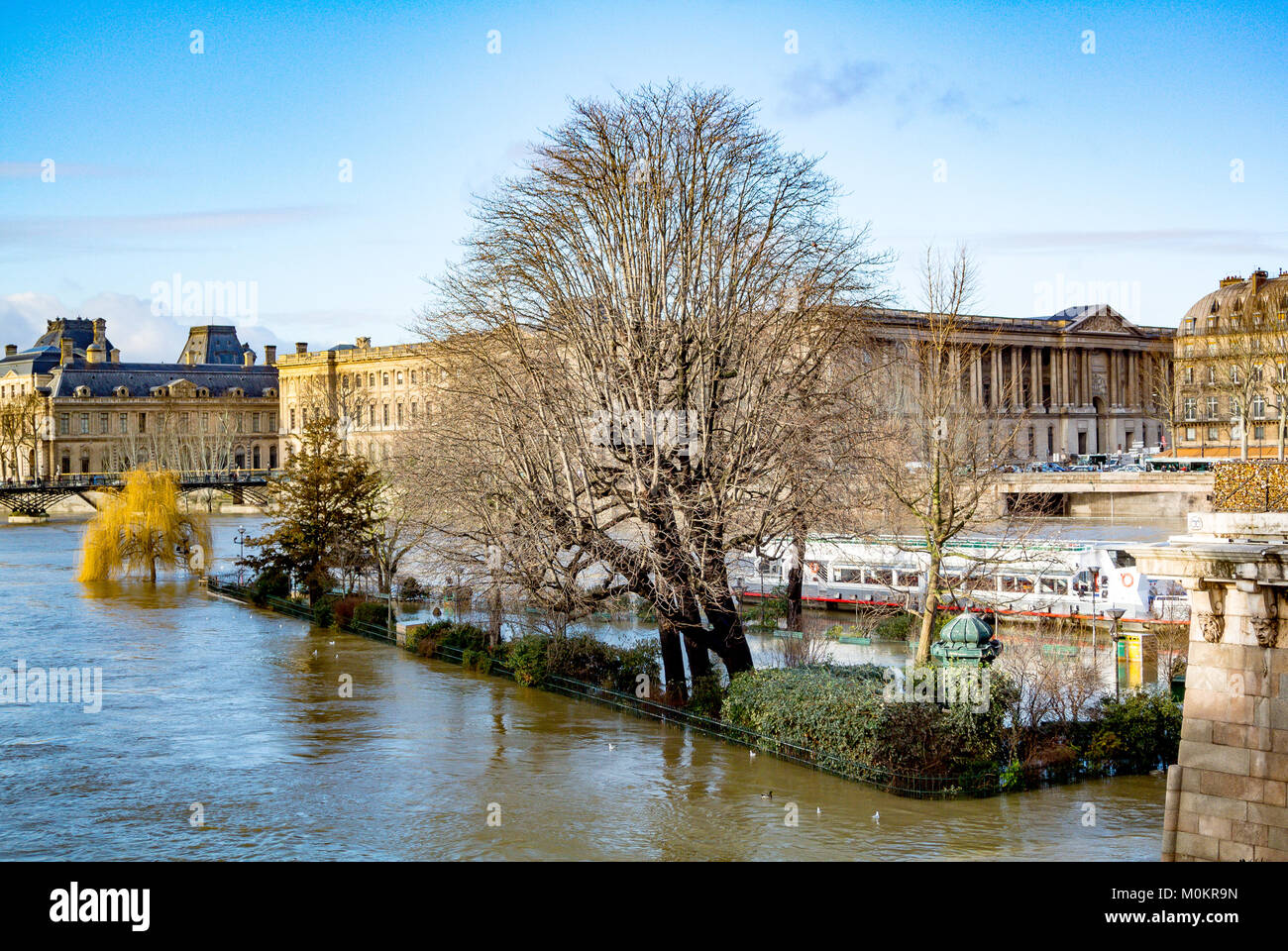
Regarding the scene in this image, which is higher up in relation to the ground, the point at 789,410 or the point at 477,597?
the point at 789,410

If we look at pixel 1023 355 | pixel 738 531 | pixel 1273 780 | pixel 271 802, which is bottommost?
pixel 271 802

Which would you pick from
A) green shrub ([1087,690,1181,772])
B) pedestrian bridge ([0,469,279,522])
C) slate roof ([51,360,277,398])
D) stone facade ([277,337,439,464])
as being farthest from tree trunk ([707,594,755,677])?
slate roof ([51,360,277,398])

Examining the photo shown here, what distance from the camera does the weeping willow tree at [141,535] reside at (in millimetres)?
50062

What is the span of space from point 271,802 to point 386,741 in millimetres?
4167

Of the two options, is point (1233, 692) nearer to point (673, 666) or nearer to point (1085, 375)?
point (673, 666)

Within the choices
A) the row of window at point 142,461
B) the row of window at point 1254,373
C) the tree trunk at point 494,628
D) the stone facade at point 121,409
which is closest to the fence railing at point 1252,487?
the tree trunk at point 494,628

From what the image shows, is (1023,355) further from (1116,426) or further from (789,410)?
(789,410)

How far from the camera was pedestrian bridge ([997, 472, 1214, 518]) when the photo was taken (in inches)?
2549

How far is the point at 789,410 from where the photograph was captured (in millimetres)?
23719

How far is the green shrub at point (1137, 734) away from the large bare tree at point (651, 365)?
6389mm

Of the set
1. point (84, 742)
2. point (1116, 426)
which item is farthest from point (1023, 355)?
point (84, 742)

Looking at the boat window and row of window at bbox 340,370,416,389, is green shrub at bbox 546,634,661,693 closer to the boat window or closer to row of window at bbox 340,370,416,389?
the boat window

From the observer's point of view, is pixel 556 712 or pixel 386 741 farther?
pixel 556 712
